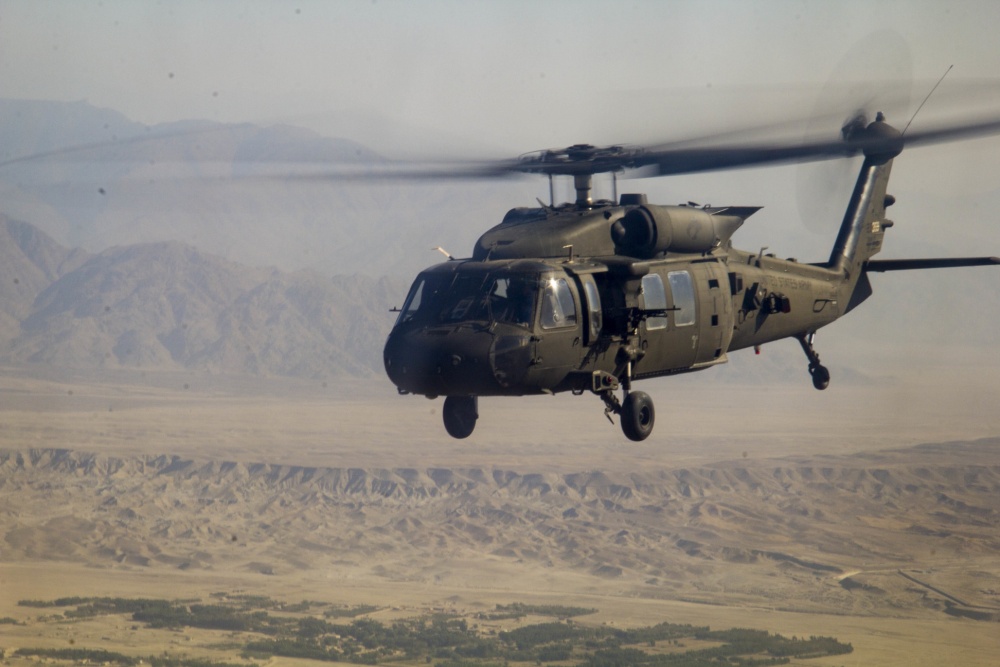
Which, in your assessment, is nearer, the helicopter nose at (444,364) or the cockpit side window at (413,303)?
the helicopter nose at (444,364)

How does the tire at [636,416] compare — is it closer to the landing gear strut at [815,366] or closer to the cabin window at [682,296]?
the cabin window at [682,296]

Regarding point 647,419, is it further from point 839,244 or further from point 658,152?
point 839,244

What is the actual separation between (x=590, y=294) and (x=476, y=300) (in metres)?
2.46

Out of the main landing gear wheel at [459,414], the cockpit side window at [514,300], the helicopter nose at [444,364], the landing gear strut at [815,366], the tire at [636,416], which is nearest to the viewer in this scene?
the helicopter nose at [444,364]

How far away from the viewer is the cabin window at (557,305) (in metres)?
26.8

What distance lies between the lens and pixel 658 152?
92.6 feet

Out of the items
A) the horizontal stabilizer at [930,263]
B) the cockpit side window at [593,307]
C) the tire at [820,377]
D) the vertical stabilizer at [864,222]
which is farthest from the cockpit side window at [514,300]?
the vertical stabilizer at [864,222]

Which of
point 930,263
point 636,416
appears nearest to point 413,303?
point 636,416

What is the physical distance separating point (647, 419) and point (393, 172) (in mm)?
7605

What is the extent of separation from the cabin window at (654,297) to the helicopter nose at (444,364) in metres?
4.20

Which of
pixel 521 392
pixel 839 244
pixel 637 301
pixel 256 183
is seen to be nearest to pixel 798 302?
pixel 839 244

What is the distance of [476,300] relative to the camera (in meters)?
27.1

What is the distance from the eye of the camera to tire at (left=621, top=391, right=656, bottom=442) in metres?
27.8

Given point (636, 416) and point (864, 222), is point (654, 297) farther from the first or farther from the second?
point (864, 222)
